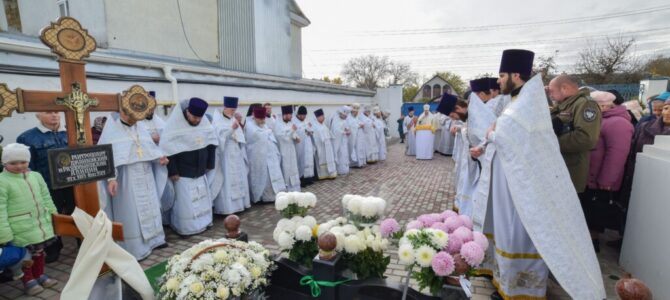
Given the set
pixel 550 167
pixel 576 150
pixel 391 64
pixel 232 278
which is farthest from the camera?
pixel 391 64

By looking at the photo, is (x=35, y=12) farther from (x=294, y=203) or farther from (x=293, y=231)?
(x=293, y=231)

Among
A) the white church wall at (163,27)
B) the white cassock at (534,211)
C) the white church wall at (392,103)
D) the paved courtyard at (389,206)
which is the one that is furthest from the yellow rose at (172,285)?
the white church wall at (392,103)

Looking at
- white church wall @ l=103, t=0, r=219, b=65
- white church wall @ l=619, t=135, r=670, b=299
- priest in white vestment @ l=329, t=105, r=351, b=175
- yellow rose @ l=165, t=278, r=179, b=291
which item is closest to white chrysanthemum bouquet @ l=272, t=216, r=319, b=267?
yellow rose @ l=165, t=278, r=179, b=291

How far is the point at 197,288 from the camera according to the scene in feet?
5.71

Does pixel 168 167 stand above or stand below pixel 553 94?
below

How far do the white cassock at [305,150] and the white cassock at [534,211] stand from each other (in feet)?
20.1

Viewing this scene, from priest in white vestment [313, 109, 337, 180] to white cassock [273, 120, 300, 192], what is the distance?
1.62 meters

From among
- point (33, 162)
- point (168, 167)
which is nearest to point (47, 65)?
point (33, 162)

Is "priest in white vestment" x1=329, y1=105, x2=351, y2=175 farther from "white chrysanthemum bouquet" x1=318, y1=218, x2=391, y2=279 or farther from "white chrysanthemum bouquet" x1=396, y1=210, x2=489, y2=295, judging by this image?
"white chrysanthemum bouquet" x1=396, y1=210, x2=489, y2=295

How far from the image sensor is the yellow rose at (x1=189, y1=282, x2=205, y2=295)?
5.70 ft

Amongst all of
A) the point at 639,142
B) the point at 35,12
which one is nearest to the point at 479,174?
the point at 639,142

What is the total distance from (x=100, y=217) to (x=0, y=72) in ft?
14.1

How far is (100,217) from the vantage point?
2107 millimetres

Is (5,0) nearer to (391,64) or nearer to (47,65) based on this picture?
(47,65)
